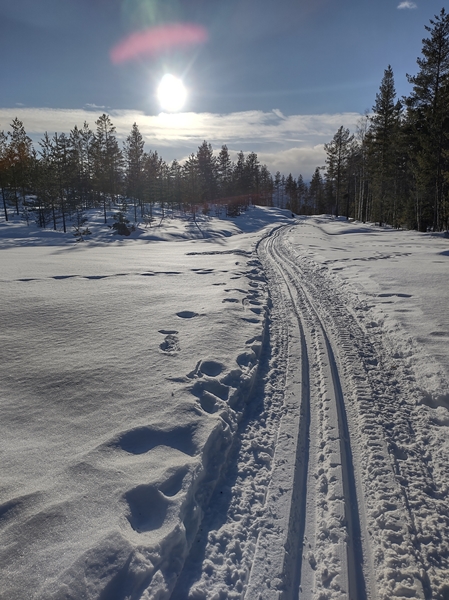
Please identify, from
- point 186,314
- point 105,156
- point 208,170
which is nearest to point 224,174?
point 208,170

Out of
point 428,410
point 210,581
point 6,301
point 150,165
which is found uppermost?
point 150,165

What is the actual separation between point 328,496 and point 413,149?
29.6 meters

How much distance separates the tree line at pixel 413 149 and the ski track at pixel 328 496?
1942cm

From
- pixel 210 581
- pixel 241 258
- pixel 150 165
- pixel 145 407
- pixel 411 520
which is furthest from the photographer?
pixel 150 165

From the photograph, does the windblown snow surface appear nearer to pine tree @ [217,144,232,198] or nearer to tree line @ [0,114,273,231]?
tree line @ [0,114,273,231]

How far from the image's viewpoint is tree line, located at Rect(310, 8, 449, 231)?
69.0ft

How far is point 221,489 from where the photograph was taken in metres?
2.92

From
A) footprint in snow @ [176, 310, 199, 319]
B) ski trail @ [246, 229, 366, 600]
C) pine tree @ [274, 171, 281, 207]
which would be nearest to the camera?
ski trail @ [246, 229, 366, 600]

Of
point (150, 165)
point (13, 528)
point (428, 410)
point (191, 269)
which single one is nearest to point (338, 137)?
point (150, 165)

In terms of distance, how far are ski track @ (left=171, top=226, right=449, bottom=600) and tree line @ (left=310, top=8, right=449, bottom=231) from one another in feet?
63.7

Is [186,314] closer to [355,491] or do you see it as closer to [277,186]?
[355,491]

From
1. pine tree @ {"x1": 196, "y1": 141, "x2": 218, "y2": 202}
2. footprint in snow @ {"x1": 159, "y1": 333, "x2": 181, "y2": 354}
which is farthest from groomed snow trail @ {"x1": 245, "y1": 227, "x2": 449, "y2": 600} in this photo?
pine tree @ {"x1": 196, "y1": 141, "x2": 218, "y2": 202}

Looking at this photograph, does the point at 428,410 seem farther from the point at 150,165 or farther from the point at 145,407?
the point at 150,165

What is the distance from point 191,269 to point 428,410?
926 centimetres
